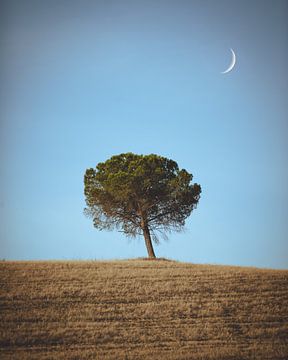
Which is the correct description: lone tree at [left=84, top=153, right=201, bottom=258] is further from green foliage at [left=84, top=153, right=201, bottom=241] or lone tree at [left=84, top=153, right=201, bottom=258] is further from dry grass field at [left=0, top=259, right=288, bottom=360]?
dry grass field at [left=0, top=259, right=288, bottom=360]

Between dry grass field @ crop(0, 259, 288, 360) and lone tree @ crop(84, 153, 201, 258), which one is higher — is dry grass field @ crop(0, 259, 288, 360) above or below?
below

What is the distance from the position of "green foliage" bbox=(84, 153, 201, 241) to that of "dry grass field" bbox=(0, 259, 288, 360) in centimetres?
828

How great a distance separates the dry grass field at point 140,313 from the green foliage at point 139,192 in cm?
828

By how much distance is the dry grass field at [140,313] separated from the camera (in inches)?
542

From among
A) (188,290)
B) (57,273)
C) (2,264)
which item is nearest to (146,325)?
(188,290)

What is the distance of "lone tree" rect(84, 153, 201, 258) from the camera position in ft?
103

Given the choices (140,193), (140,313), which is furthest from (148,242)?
(140,313)

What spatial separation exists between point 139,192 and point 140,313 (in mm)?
15415

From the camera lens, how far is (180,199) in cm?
3222

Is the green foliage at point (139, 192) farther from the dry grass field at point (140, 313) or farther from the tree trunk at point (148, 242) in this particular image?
the dry grass field at point (140, 313)

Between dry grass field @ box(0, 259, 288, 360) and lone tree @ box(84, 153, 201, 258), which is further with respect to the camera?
lone tree @ box(84, 153, 201, 258)

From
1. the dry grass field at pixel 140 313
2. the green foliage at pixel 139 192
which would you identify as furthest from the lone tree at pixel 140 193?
the dry grass field at pixel 140 313

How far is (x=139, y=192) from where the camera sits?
31688 mm

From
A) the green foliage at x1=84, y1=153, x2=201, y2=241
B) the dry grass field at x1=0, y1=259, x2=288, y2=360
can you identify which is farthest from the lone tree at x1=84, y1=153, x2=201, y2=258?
the dry grass field at x1=0, y1=259, x2=288, y2=360
